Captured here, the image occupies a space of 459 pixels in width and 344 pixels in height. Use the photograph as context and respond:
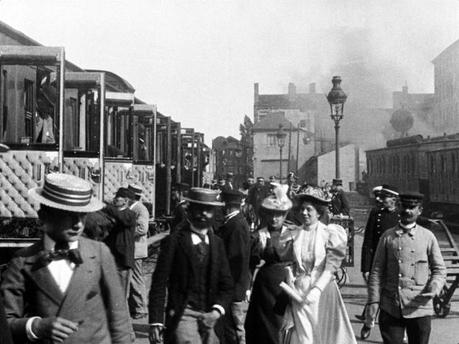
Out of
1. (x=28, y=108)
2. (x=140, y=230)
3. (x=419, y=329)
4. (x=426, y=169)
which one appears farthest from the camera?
(x=426, y=169)

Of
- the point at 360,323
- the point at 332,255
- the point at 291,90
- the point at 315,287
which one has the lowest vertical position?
the point at 360,323

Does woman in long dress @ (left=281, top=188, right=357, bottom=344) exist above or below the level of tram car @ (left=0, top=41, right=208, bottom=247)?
below

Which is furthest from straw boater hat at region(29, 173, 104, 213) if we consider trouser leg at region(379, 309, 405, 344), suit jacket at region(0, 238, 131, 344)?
trouser leg at region(379, 309, 405, 344)

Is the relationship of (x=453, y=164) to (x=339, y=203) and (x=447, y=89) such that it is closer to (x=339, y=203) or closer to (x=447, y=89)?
(x=339, y=203)

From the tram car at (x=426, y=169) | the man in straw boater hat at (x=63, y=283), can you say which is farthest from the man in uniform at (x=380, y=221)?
the tram car at (x=426, y=169)

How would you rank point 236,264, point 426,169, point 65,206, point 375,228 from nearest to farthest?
point 65,206 < point 236,264 < point 375,228 < point 426,169

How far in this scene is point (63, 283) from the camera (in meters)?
3.60

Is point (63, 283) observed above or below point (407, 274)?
above

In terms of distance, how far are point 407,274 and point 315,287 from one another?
0.74 meters

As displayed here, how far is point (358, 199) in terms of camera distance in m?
58.8

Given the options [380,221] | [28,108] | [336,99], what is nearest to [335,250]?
[380,221]

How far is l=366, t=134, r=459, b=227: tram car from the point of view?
1251 inches

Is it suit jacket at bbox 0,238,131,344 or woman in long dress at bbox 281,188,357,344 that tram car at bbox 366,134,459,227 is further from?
suit jacket at bbox 0,238,131,344

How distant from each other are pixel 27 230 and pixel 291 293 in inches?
176
